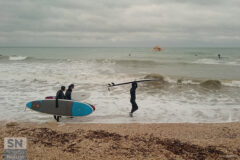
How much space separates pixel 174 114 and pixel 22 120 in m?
7.07

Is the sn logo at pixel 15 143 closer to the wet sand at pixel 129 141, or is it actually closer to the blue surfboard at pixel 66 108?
the wet sand at pixel 129 141

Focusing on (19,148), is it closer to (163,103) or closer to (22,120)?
(22,120)

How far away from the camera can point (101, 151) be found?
5.23 metres

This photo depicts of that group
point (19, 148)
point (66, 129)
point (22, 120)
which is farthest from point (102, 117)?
point (19, 148)

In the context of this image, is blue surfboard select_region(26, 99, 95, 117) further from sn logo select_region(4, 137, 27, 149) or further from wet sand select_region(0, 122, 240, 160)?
sn logo select_region(4, 137, 27, 149)

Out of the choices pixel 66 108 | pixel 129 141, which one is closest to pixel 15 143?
pixel 66 108

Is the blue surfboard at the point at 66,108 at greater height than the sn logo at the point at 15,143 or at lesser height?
greater

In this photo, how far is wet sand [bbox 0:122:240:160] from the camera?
505cm

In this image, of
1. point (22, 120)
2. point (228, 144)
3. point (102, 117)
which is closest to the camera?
point (228, 144)

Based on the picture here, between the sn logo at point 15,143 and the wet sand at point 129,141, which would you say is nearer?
the wet sand at point 129,141

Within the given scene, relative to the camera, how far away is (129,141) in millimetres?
5918

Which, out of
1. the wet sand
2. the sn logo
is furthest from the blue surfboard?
the sn logo

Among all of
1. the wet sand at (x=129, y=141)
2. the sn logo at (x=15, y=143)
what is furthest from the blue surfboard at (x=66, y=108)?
the sn logo at (x=15, y=143)

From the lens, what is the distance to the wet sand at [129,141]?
5055 millimetres
